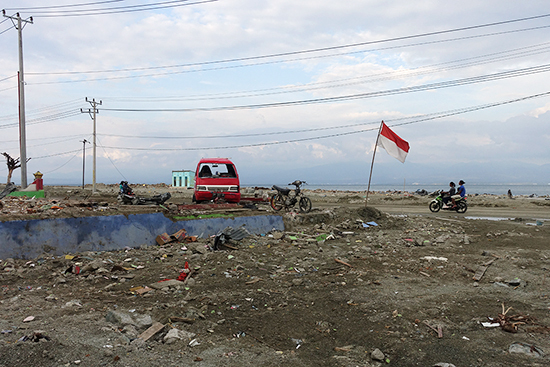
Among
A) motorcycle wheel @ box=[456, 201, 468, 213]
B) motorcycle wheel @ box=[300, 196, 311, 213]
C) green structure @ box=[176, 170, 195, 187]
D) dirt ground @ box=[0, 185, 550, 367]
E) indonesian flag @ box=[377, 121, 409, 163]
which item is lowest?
dirt ground @ box=[0, 185, 550, 367]

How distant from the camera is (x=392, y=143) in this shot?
13.4m

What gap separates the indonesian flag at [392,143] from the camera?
1333cm

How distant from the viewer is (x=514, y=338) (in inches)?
156

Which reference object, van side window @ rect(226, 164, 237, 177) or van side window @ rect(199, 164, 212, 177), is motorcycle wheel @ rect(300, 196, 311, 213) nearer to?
van side window @ rect(226, 164, 237, 177)

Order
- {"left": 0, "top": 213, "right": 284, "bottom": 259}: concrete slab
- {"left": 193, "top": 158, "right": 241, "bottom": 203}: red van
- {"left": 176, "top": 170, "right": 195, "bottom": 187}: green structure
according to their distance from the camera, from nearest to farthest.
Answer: {"left": 0, "top": 213, "right": 284, "bottom": 259}: concrete slab
{"left": 193, "top": 158, "right": 241, "bottom": 203}: red van
{"left": 176, "top": 170, "right": 195, "bottom": 187}: green structure

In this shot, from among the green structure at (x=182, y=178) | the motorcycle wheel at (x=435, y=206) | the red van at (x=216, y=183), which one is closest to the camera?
the red van at (x=216, y=183)

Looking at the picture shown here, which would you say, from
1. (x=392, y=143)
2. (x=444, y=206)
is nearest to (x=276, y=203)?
(x=392, y=143)

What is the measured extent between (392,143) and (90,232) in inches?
413

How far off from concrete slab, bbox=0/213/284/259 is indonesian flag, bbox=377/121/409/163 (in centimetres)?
653

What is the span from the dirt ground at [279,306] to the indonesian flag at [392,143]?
5.26 meters

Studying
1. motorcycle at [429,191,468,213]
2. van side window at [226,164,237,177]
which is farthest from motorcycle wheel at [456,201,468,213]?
van side window at [226,164,237,177]

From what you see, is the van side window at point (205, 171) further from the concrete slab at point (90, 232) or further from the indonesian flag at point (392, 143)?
the indonesian flag at point (392, 143)

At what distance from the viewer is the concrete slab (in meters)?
6.67

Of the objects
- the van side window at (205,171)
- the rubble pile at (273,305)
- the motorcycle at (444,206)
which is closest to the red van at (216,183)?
the van side window at (205,171)
